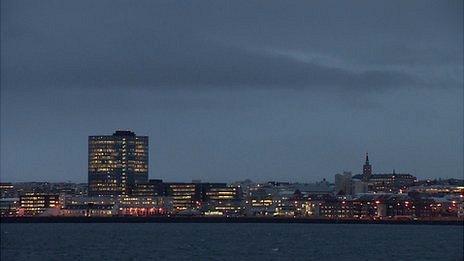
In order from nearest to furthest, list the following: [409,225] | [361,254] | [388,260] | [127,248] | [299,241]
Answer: [388,260], [361,254], [127,248], [299,241], [409,225]

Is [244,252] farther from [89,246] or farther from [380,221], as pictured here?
[380,221]

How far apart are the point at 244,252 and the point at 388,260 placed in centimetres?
1274

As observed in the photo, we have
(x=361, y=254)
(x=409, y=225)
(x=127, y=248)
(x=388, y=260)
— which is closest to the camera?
(x=388, y=260)

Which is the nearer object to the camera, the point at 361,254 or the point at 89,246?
the point at 361,254

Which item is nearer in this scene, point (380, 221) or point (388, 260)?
point (388, 260)

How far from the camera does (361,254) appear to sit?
9075cm

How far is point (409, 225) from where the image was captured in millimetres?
195625

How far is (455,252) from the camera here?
307 feet

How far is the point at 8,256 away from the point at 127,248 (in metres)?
14.2

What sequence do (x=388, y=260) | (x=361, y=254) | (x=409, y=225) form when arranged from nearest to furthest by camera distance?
(x=388, y=260) < (x=361, y=254) < (x=409, y=225)

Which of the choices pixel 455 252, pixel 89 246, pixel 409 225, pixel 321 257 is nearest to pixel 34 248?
pixel 89 246

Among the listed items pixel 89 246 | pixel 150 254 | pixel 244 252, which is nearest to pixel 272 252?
pixel 244 252

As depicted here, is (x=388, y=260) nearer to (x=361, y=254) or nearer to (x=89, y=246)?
(x=361, y=254)

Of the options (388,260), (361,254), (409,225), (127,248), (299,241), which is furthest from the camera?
(409,225)
